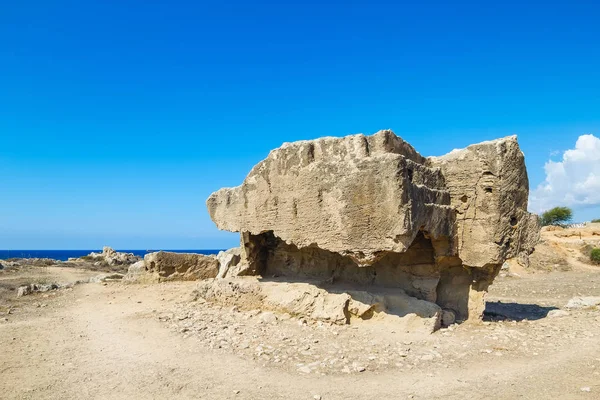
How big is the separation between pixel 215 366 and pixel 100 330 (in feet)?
11.1

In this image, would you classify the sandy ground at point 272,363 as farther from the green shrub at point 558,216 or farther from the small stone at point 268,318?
the green shrub at point 558,216

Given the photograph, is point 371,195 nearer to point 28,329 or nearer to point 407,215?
point 407,215

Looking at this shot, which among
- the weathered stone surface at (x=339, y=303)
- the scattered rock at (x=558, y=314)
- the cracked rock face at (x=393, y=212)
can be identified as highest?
the cracked rock face at (x=393, y=212)

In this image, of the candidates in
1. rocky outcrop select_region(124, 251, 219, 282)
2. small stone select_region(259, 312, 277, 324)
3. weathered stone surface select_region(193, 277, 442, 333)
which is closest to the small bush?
weathered stone surface select_region(193, 277, 442, 333)

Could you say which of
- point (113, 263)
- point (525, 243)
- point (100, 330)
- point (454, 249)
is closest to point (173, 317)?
point (100, 330)

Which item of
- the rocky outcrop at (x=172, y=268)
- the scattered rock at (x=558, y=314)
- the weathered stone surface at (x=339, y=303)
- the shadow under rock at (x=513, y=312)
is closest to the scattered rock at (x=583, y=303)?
the shadow under rock at (x=513, y=312)

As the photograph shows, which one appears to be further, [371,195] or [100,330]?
[100,330]

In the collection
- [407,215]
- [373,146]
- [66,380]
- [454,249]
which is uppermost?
[373,146]

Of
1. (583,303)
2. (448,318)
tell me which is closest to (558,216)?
(583,303)

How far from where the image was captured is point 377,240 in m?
6.95

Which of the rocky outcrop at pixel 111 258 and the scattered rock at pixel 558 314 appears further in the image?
the rocky outcrop at pixel 111 258

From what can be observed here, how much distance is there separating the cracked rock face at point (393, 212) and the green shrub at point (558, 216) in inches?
1227

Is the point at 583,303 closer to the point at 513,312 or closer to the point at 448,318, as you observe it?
the point at 513,312

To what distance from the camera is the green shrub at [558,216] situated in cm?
3456
